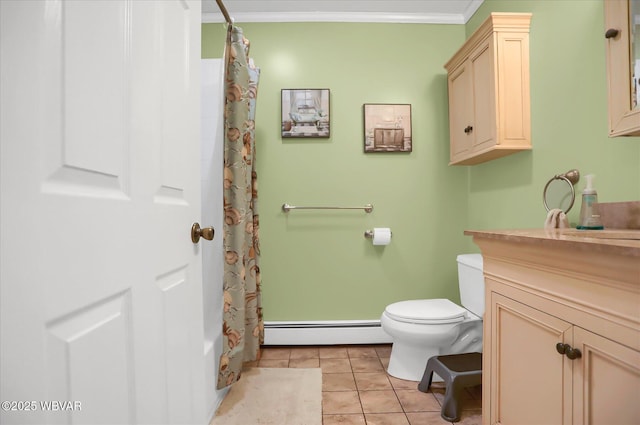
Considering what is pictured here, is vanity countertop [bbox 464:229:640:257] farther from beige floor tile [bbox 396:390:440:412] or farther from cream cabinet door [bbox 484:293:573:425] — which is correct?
beige floor tile [bbox 396:390:440:412]

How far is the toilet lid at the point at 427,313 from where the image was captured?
175cm

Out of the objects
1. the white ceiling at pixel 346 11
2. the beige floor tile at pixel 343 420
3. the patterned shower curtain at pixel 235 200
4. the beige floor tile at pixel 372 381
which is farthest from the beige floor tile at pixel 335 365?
the white ceiling at pixel 346 11

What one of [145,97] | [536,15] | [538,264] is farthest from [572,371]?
[536,15]

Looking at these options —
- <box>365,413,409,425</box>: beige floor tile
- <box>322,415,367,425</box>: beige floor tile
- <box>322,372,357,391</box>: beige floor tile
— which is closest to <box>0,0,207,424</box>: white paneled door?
<box>322,415,367,425</box>: beige floor tile

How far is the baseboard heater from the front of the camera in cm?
238

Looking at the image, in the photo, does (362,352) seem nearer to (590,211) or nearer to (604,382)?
(590,211)

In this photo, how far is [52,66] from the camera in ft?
1.59

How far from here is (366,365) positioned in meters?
2.08

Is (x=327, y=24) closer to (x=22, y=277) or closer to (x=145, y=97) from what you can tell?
(x=145, y=97)

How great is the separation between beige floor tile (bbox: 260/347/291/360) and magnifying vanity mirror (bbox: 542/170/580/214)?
1.77 metres

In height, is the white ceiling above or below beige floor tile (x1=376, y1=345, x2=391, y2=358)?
above

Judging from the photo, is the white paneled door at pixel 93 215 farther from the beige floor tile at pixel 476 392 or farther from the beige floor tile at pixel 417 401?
the beige floor tile at pixel 476 392

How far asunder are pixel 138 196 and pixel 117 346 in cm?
30

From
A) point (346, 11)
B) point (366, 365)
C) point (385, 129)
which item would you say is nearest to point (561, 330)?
point (366, 365)
